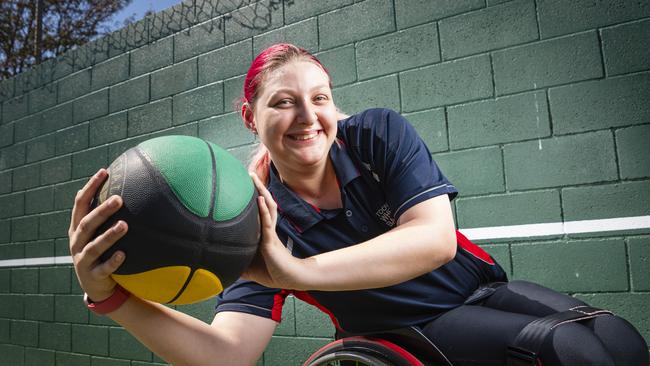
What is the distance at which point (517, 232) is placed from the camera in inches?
86.3

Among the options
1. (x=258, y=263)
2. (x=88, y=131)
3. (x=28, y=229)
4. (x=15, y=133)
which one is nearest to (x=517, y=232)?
(x=258, y=263)

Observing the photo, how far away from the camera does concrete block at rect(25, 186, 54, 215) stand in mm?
4012

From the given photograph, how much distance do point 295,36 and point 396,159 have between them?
1.69m

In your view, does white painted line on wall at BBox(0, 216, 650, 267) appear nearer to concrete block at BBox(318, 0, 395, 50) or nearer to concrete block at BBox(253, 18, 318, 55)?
concrete block at BBox(318, 0, 395, 50)

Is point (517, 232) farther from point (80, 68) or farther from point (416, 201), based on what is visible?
point (80, 68)

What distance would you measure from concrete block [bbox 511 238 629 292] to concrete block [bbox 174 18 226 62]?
7.03 feet

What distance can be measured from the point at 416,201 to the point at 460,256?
345 millimetres

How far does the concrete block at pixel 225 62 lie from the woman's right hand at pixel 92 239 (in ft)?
6.65

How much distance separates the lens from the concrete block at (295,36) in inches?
111

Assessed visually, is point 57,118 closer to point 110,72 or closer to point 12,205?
point 110,72

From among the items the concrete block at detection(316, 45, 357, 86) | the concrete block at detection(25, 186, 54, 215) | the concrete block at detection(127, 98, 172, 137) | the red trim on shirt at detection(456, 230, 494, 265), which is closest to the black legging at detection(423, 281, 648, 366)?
the red trim on shirt at detection(456, 230, 494, 265)

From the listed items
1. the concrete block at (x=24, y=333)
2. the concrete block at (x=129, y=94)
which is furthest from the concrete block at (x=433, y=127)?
the concrete block at (x=24, y=333)

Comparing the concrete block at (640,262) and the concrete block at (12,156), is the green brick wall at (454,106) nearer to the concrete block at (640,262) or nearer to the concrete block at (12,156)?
A: the concrete block at (640,262)

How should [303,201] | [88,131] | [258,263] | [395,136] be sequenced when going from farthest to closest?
[88,131]
[303,201]
[395,136]
[258,263]
